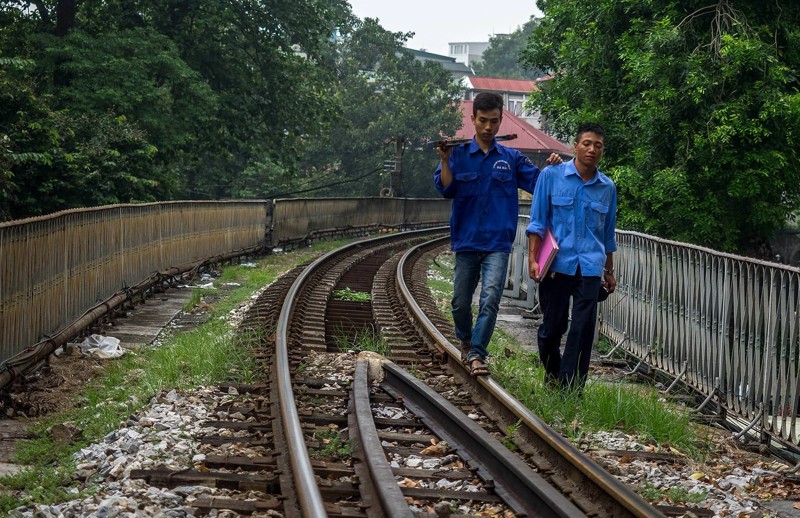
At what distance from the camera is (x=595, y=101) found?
22.3 metres

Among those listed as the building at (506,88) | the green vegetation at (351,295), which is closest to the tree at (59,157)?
the green vegetation at (351,295)

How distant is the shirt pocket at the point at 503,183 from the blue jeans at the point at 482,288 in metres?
0.45

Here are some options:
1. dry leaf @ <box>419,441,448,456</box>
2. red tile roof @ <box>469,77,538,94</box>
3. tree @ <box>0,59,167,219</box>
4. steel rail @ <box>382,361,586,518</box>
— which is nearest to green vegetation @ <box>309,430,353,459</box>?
dry leaf @ <box>419,441,448,456</box>

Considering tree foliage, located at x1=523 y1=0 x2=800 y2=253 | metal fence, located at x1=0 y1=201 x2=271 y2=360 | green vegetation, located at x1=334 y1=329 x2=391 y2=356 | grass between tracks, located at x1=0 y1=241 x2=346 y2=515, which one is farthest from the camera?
tree foliage, located at x1=523 y1=0 x2=800 y2=253

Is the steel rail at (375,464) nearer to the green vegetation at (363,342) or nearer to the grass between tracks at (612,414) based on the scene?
the grass between tracks at (612,414)

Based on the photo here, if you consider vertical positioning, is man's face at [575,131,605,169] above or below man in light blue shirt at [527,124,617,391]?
above

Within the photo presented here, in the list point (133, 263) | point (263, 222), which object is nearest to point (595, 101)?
point (263, 222)

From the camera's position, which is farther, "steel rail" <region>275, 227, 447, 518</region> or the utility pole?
the utility pole

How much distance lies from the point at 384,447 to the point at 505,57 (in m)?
136

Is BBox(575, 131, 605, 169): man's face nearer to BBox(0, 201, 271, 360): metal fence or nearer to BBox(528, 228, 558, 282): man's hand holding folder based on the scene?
BBox(528, 228, 558, 282): man's hand holding folder

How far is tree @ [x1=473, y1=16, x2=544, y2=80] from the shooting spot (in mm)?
135875

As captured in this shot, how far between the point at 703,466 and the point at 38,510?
3.72 meters

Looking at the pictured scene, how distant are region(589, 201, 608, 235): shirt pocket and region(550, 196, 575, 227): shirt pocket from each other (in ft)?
0.46

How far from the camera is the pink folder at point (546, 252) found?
22.9 feet
